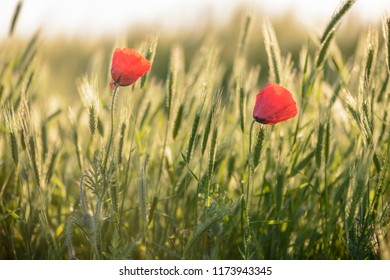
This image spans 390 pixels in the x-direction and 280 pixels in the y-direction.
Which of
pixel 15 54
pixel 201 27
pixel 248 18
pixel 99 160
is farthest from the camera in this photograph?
pixel 201 27

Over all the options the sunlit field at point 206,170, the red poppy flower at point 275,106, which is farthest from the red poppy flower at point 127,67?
the red poppy flower at point 275,106

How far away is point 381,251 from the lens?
35.2 inches

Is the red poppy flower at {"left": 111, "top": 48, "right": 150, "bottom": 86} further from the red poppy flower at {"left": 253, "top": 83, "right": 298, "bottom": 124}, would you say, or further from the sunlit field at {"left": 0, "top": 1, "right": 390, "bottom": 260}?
the red poppy flower at {"left": 253, "top": 83, "right": 298, "bottom": 124}

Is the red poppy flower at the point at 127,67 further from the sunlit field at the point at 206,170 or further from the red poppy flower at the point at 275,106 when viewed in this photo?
the red poppy flower at the point at 275,106

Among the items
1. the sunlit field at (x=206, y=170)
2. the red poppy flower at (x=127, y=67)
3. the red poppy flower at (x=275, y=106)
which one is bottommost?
the sunlit field at (x=206, y=170)

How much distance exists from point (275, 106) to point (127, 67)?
198 millimetres

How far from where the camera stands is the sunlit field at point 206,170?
84 cm

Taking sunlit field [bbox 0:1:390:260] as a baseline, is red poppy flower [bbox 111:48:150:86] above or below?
above

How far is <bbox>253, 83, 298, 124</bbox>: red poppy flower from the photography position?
80 centimetres

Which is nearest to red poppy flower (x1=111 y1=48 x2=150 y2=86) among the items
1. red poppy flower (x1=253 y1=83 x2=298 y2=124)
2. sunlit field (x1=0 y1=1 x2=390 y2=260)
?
sunlit field (x1=0 y1=1 x2=390 y2=260)

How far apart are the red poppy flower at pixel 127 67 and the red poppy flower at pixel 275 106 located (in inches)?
6.2
